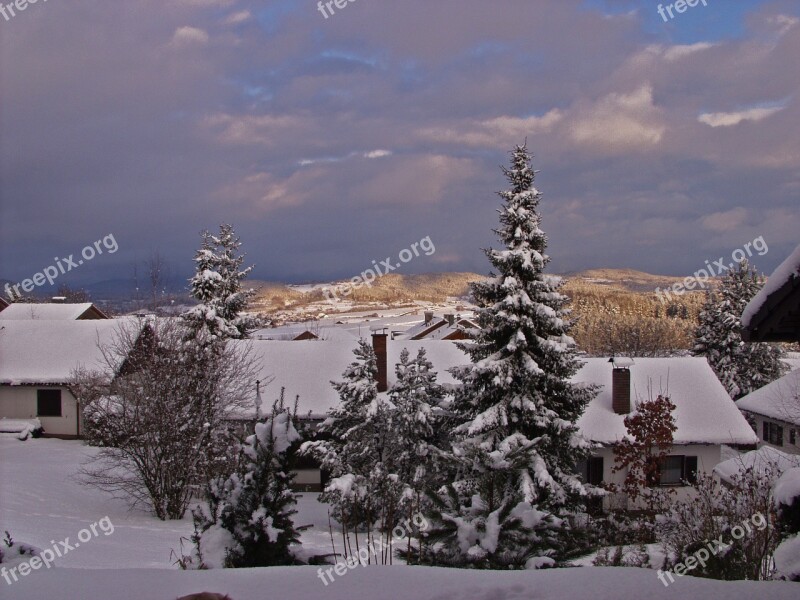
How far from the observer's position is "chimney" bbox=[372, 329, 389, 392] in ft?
80.4

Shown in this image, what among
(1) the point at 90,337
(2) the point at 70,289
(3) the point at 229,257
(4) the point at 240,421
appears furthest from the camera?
(2) the point at 70,289

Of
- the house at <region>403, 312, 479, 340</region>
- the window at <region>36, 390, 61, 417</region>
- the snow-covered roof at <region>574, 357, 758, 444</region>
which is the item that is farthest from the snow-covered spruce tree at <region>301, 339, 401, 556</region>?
the house at <region>403, 312, 479, 340</region>

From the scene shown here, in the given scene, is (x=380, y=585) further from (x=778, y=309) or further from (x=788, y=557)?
(x=778, y=309)

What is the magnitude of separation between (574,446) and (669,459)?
750 centimetres

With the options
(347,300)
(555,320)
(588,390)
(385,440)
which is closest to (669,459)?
(588,390)

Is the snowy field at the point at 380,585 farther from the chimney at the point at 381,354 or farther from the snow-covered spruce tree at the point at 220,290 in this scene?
the snow-covered spruce tree at the point at 220,290

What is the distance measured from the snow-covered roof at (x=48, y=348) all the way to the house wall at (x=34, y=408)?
628mm

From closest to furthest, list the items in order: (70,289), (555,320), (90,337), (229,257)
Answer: (555,320), (90,337), (229,257), (70,289)

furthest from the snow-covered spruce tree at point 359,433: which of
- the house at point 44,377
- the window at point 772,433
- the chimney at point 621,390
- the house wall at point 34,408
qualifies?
the window at point 772,433

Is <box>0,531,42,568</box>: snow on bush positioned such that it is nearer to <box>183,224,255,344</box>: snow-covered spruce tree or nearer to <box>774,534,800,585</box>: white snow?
<box>774,534,800,585</box>: white snow

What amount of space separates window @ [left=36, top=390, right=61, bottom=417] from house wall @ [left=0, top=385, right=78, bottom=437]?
6.2 inches

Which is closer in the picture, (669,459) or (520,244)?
(520,244)

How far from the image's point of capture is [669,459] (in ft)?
73.5

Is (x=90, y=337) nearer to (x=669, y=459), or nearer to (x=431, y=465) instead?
(x=431, y=465)
